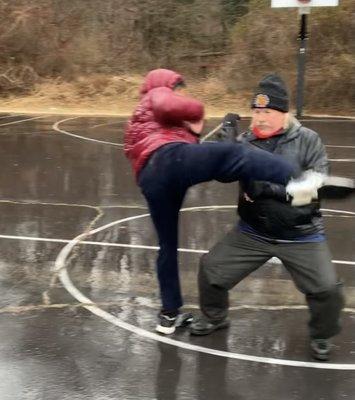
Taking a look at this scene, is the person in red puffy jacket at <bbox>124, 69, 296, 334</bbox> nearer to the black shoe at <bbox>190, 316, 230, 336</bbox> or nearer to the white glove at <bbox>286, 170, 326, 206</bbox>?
the white glove at <bbox>286, 170, 326, 206</bbox>

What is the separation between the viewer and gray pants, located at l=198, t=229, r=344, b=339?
4059 mm

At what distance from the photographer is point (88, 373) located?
13.1 ft

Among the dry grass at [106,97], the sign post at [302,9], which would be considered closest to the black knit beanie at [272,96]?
the sign post at [302,9]

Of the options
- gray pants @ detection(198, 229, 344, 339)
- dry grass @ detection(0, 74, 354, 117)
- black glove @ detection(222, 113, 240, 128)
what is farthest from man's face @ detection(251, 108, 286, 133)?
dry grass @ detection(0, 74, 354, 117)

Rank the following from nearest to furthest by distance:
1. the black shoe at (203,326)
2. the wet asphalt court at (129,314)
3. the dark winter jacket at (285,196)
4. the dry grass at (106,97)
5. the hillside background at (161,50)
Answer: the wet asphalt court at (129,314)
the dark winter jacket at (285,196)
the black shoe at (203,326)
the hillside background at (161,50)
the dry grass at (106,97)

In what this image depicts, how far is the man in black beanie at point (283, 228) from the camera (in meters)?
4.05

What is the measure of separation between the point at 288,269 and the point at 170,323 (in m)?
0.92

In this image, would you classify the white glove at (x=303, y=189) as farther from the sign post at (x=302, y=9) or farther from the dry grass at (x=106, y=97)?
the dry grass at (x=106, y=97)

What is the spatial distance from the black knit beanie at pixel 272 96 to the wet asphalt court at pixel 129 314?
2.26 feet

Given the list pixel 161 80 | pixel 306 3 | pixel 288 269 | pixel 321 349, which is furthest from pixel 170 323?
pixel 306 3

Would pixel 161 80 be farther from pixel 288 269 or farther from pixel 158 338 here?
pixel 158 338

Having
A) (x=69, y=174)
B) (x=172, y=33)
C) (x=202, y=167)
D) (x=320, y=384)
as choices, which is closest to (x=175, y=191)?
(x=202, y=167)

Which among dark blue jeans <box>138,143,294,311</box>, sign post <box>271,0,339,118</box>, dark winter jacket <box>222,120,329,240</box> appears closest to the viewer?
dark blue jeans <box>138,143,294,311</box>

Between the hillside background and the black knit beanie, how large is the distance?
55.5 ft
